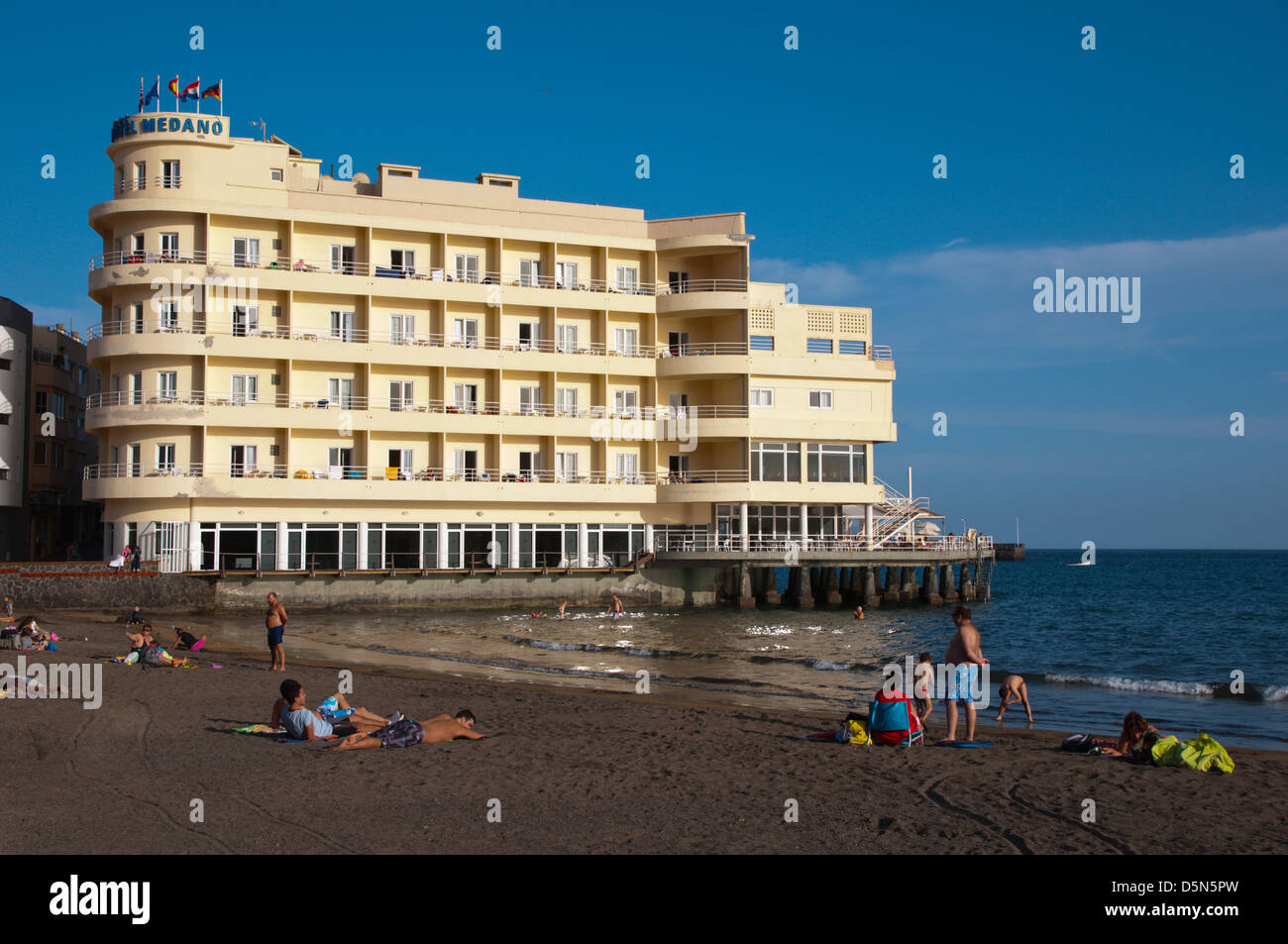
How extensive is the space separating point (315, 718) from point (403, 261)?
118 feet

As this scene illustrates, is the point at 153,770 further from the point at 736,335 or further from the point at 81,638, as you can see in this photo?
the point at 736,335

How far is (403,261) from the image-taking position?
162 feet

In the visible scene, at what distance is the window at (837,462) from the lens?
170ft

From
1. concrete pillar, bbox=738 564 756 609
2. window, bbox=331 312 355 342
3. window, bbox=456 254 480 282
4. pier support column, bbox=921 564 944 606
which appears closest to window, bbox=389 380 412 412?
window, bbox=331 312 355 342

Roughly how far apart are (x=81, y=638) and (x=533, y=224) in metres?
28.2

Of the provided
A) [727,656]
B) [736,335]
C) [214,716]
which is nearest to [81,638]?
[214,716]

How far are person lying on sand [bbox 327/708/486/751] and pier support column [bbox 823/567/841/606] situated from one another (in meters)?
40.2

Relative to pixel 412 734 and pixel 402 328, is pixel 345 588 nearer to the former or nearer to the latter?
pixel 402 328

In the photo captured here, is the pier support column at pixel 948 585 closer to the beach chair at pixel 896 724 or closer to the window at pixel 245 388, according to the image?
the window at pixel 245 388

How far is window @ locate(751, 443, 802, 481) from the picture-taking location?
51.1 m

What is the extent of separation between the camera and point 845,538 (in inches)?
2074

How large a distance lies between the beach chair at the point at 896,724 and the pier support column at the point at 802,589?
3663 centimetres

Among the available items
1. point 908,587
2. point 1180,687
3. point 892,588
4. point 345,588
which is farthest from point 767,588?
point 1180,687
